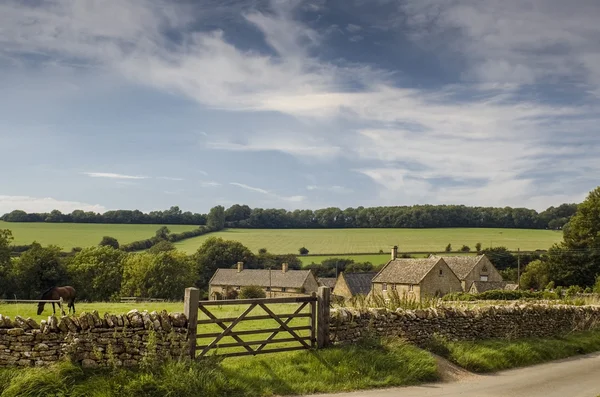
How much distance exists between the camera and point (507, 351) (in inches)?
701

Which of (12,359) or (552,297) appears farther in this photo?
(552,297)

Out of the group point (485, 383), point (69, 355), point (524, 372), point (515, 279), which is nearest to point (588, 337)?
point (524, 372)

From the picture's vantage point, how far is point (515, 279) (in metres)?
81.6

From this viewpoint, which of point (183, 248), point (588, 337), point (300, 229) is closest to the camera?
point (588, 337)

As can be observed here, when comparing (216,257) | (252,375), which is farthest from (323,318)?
(216,257)

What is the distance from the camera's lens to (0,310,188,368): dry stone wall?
1115 cm

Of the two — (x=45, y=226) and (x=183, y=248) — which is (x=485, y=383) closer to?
(x=183, y=248)

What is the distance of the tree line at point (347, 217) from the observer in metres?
114

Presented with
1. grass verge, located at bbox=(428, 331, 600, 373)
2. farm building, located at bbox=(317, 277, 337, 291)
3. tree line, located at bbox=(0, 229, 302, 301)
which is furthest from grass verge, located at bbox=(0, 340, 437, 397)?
farm building, located at bbox=(317, 277, 337, 291)

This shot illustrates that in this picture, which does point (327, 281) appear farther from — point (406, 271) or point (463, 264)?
point (406, 271)

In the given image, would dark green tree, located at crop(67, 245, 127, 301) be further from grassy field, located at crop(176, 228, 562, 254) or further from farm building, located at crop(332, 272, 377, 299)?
farm building, located at crop(332, 272, 377, 299)

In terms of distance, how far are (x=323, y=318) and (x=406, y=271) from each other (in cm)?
4502

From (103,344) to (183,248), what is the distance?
95.6m

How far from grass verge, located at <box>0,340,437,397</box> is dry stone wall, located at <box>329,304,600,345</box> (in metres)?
0.59
